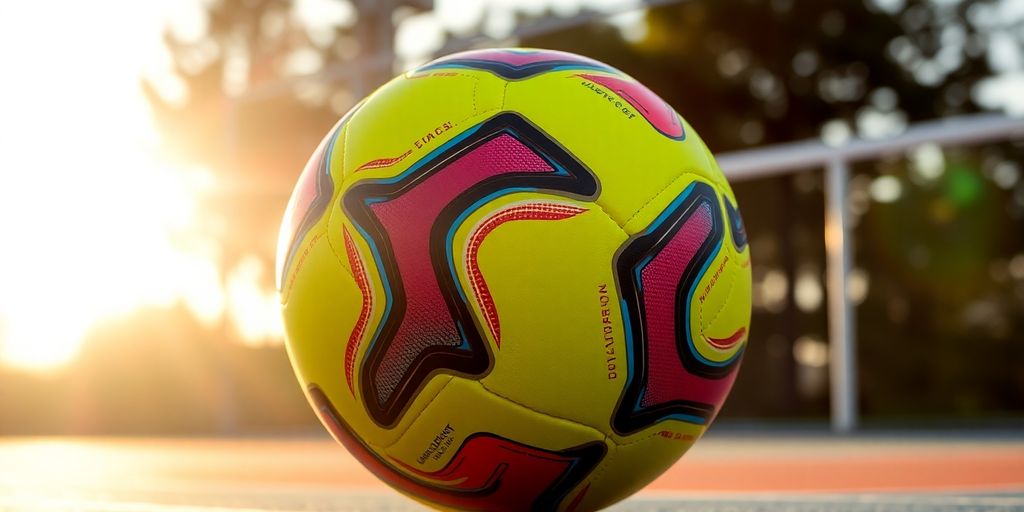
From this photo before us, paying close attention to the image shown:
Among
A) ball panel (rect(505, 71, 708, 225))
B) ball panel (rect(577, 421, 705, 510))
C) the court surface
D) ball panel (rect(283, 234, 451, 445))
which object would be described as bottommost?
the court surface

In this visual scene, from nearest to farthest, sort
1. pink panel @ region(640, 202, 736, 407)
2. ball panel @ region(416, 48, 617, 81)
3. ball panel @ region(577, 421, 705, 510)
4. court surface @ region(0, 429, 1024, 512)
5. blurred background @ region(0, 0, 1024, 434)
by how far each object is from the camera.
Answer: pink panel @ region(640, 202, 736, 407), ball panel @ region(577, 421, 705, 510), ball panel @ region(416, 48, 617, 81), court surface @ region(0, 429, 1024, 512), blurred background @ region(0, 0, 1024, 434)

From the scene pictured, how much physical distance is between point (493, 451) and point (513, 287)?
38 cm

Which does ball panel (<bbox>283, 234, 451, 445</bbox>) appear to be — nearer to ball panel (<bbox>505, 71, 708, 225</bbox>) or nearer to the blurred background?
ball panel (<bbox>505, 71, 708, 225</bbox>)

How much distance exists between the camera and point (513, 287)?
2207 mm

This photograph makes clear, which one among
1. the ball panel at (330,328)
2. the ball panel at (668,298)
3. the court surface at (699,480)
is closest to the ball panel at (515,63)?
the ball panel at (668,298)

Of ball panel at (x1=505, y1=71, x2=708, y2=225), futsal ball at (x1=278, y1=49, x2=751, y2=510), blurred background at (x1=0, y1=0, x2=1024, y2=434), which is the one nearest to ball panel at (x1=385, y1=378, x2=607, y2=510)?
futsal ball at (x1=278, y1=49, x2=751, y2=510)

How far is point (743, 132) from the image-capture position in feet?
73.5

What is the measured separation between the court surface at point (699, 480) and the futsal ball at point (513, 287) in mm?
1021

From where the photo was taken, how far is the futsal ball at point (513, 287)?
7.32ft

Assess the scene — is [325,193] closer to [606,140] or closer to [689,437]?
[606,140]

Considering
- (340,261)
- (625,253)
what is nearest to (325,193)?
(340,261)

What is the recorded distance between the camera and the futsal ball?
2232 mm

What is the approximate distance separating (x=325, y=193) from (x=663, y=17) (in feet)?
70.2

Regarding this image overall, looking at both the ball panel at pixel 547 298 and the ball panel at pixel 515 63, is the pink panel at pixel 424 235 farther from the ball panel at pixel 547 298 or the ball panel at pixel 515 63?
the ball panel at pixel 515 63
